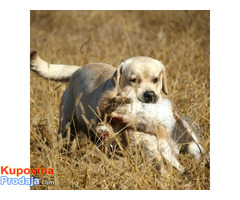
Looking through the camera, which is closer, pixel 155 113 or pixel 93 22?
pixel 155 113

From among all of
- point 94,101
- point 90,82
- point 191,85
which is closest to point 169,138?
point 94,101

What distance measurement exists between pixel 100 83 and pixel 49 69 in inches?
25.4

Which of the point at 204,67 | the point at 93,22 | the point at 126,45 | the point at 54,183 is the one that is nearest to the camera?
the point at 54,183

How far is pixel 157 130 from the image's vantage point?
3084 millimetres

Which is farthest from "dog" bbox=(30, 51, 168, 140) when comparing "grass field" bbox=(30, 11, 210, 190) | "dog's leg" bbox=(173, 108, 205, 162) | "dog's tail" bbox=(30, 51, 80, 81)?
"dog's leg" bbox=(173, 108, 205, 162)

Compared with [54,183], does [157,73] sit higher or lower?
higher

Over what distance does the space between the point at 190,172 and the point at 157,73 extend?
112cm

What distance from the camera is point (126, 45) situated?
250 inches

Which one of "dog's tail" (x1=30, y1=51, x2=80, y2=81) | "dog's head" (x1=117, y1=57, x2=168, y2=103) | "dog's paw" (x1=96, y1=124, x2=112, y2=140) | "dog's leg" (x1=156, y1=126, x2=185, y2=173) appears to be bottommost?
"dog's leg" (x1=156, y1=126, x2=185, y2=173)

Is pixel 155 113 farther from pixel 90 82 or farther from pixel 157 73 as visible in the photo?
pixel 90 82

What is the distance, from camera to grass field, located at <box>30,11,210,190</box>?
9.46 feet

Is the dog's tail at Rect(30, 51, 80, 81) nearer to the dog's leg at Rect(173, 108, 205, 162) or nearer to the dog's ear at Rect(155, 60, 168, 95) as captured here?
the dog's ear at Rect(155, 60, 168, 95)

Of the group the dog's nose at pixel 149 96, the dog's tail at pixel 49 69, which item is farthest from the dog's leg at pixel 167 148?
the dog's tail at pixel 49 69

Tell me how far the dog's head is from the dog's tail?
0.81 m
